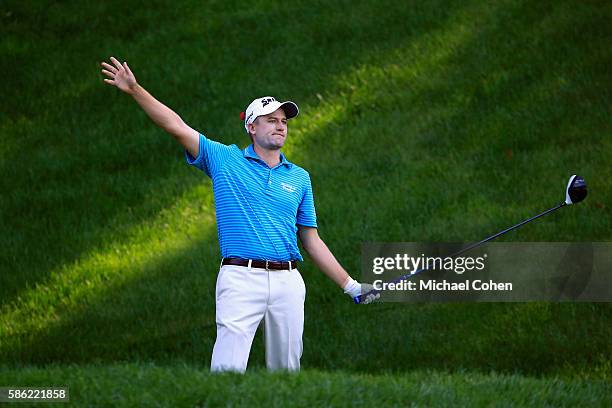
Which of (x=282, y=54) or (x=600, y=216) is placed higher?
(x=282, y=54)

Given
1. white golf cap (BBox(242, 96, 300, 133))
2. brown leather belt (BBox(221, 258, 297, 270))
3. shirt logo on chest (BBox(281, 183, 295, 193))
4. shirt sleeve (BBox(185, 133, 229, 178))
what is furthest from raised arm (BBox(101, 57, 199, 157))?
brown leather belt (BBox(221, 258, 297, 270))

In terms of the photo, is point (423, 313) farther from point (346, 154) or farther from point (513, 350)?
point (346, 154)

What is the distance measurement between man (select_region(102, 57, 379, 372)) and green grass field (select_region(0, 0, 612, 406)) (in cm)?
115

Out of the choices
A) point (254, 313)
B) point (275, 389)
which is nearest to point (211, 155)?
point (254, 313)

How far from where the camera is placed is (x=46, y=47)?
17.0 meters

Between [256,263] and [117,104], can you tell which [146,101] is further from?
[117,104]

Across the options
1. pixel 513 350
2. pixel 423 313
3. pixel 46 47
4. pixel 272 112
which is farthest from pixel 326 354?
pixel 46 47

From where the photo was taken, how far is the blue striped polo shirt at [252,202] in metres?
7.66

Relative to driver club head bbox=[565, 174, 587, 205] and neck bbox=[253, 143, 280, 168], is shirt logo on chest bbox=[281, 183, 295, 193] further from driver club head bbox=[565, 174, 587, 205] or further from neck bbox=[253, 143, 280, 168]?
driver club head bbox=[565, 174, 587, 205]

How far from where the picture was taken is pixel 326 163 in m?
13.8

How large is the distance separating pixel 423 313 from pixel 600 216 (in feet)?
7.37

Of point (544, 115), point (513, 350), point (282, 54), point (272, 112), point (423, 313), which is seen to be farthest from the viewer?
point (282, 54)

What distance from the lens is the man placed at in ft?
24.7

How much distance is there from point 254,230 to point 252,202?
0.69 feet
